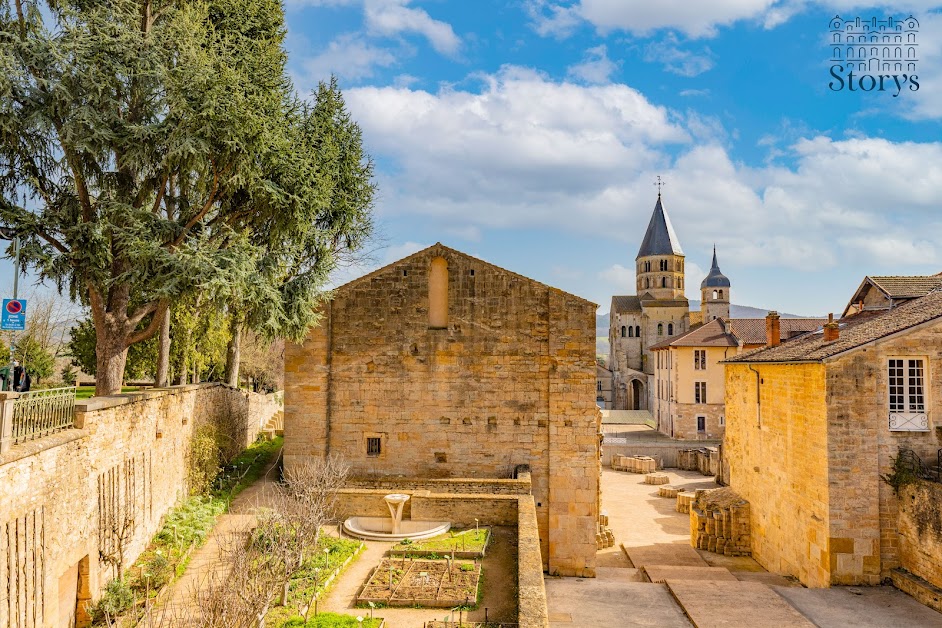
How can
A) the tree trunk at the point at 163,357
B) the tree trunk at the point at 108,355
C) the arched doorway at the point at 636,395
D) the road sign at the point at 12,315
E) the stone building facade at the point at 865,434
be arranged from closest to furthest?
the road sign at the point at 12,315 < the tree trunk at the point at 108,355 < the stone building facade at the point at 865,434 < the tree trunk at the point at 163,357 < the arched doorway at the point at 636,395

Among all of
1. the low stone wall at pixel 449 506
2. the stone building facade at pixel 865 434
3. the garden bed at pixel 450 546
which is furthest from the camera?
the stone building facade at pixel 865 434

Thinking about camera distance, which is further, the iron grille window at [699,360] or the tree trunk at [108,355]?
the iron grille window at [699,360]

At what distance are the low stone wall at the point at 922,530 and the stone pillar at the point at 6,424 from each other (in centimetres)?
Answer: 1861

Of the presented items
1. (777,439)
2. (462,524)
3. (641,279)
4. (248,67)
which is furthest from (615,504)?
(641,279)

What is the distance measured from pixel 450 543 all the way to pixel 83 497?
23.6 ft

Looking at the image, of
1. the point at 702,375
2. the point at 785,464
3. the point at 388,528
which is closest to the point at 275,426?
the point at 388,528

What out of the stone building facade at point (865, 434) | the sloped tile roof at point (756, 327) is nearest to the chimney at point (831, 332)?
the stone building facade at point (865, 434)

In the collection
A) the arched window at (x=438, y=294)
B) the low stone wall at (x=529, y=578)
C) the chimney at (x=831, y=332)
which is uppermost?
the arched window at (x=438, y=294)

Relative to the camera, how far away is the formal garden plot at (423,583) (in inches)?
434

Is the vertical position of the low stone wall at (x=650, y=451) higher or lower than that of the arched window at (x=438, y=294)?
lower

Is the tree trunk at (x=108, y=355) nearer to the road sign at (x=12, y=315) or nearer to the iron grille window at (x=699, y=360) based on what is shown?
the road sign at (x=12, y=315)

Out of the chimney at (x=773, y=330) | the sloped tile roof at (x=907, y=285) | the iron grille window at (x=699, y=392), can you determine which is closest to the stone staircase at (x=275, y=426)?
the chimney at (x=773, y=330)

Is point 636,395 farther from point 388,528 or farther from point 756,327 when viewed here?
point 388,528

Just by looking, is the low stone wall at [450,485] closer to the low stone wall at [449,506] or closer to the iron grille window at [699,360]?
the low stone wall at [449,506]
